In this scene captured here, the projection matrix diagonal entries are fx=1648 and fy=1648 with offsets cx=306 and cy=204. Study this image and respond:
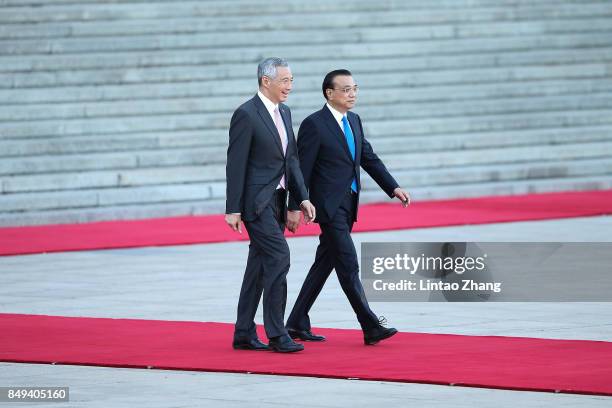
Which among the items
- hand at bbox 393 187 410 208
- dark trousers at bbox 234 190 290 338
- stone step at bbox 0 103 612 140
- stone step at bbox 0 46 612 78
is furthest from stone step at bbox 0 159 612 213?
dark trousers at bbox 234 190 290 338

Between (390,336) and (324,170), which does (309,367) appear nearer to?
(390,336)

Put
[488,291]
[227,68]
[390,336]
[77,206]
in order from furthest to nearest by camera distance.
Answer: [227,68] → [77,206] → [488,291] → [390,336]

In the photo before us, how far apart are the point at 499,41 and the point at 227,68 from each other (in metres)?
4.91

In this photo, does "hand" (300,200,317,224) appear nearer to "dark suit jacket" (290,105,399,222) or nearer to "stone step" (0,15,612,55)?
"dark suit jacket" (290,105,399,222)

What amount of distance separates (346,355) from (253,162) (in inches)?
48.2

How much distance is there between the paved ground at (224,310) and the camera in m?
7.67

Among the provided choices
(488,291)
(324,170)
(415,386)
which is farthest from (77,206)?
(415,386)

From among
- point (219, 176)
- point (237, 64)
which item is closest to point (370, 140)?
point (237, 64)

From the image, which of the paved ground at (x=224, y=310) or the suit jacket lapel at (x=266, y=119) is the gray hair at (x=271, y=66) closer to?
the suit jacket lapel at (x=266, y=119)

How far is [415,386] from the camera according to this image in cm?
796

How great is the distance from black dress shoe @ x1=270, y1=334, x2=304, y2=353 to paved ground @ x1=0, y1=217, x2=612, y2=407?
31.3 inches

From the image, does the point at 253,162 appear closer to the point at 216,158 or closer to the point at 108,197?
the point at 108,197

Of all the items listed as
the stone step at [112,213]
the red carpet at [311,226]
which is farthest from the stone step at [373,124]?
the red carpet at [311,226]

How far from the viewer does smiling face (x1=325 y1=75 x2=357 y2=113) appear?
9719 millimetres
